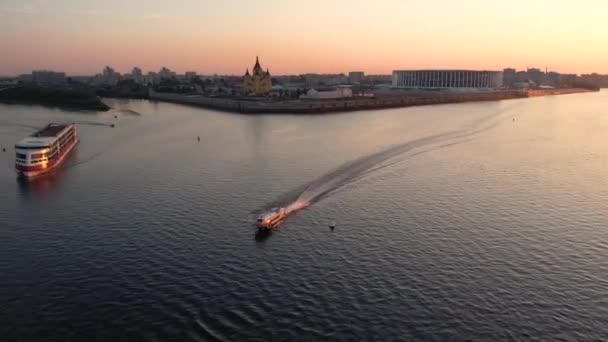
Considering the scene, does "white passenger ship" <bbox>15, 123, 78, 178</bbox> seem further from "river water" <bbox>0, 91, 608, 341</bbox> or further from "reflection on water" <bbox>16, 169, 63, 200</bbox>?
"river water" <bbox>0, 91, 608, 341</bbox>

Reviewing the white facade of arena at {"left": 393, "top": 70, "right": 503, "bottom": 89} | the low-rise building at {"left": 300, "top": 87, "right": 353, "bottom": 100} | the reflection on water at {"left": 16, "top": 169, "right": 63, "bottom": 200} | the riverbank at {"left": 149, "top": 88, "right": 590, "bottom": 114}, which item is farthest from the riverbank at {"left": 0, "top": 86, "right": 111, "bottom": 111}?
the white facade of arena at {"left": 393, "top": 70, "right": 503, "bottom": 89}

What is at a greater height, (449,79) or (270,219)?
(449,79)

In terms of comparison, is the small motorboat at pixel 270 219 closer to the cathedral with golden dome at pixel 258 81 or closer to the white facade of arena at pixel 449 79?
the cathedral with golden dome at pixel 258 81

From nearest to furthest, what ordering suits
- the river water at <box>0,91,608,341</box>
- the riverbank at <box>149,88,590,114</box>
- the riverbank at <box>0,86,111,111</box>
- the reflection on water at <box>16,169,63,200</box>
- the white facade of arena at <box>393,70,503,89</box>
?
the river water at <box>0,91,608,341</box>, the reflection on water at <box>16,169,63,200</box>, the riverbank at <box>149,88,590,114</box>, the riverbank at <box>0,86,111,111</box>, the white facade of arena at <box>393,70,503,89</box>

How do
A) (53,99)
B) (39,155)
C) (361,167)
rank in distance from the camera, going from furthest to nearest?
1. (53,99)
2. (361,167)
3. (39,155)

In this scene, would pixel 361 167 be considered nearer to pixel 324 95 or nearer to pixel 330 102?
pixel 330 102

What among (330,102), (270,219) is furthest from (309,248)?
(330,102)
